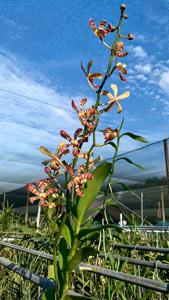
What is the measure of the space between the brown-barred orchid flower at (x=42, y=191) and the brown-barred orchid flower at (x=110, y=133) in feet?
0.50

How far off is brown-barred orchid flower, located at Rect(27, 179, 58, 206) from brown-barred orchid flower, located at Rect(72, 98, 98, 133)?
0.14 m

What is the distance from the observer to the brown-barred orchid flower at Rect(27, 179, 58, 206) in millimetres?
697

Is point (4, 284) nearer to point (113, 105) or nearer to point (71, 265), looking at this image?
point (71, 265)

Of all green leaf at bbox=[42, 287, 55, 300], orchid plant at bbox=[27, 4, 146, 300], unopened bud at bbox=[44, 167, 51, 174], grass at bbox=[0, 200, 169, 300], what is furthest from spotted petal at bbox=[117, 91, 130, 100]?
green leaf at bbox=[42, 287, 55, 300]

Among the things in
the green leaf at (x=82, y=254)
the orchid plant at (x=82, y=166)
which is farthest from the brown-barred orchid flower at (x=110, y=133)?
the green leaf at (x=82, y=254)

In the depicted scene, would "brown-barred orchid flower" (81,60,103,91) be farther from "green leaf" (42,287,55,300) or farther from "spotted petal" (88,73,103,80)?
"green leaf" (42,287,55,300)

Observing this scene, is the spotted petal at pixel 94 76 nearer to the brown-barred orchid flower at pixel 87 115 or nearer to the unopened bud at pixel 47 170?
the brown-barred orchid flower at pixel 87 115

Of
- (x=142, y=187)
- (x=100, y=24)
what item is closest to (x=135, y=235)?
(x=100, y=24)

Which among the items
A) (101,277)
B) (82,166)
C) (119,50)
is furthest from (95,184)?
(101,277)

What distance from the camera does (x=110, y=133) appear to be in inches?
26.7

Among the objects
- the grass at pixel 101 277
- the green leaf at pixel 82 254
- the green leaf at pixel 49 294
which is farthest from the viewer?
the grass at pixel 101 277

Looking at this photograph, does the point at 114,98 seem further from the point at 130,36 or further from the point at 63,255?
the point at 63,255

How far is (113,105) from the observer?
699 mm

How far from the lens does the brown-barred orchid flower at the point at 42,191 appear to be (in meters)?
0.70
